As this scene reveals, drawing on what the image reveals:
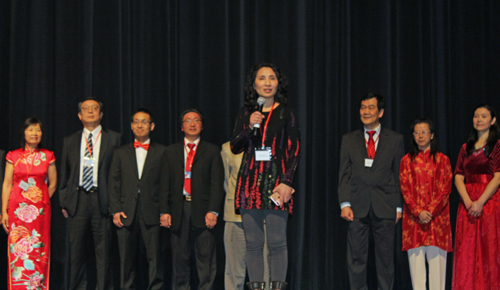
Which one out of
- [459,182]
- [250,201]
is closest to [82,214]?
[250,201]

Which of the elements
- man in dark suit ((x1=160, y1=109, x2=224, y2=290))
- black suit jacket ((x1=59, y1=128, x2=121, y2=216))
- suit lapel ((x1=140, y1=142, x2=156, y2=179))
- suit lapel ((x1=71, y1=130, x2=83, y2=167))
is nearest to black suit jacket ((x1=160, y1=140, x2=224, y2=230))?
man in dark suit ((x1=160, y1=109, x2=224, y2=290))

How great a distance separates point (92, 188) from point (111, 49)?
1.56 meters

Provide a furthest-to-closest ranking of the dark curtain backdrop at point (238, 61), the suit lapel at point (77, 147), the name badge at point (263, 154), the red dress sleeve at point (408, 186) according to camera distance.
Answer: the dark curtain backdrop at point (238, 61)
the suit lapel at point (77, 147)
the red dress sleeve at point (408, 186)
the name badge at point (263, 154)

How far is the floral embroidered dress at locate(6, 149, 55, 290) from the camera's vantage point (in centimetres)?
367

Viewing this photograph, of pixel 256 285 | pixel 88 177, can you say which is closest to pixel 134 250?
pixel 88 177

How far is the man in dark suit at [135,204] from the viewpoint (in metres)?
3.65

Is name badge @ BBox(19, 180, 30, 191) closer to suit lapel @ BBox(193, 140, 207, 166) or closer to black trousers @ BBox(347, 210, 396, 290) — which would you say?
suit lapel @ BBox(193, 140, 207, 166)

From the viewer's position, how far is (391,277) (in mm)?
3395

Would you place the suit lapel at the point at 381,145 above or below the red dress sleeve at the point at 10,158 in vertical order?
above

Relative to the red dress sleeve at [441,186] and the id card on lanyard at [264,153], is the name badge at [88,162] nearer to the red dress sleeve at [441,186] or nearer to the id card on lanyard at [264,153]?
the id card on lanyard at [264,153]

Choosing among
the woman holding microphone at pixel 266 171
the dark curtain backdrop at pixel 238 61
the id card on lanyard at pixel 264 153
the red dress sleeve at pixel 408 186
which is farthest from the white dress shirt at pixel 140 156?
the red dress sleeve at pixel 408 186

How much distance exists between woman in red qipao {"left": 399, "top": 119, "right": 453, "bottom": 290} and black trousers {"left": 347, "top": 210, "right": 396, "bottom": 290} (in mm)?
199

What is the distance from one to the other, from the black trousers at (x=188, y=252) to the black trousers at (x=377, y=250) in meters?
1.11

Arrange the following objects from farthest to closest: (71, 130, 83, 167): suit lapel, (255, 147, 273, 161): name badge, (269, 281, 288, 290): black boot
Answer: (71, 130, 83, 167): suit lapel → (255, 147, 273, 161): name badge → (269, 281, 288, 290): black boot
